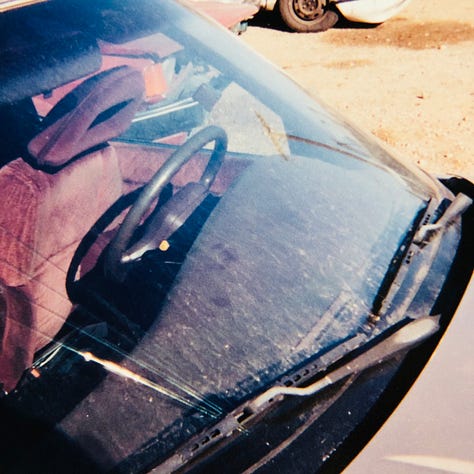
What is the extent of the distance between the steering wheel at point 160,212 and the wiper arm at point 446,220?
2.15 feet

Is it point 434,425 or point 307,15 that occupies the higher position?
point 307,15

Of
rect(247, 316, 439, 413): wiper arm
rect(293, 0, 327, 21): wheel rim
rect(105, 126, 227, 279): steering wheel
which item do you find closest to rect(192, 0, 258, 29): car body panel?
rect(105, 126, 227, 279): steering wheel

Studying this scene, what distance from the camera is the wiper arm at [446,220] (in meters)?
1.48

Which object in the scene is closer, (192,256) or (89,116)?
(192,256)

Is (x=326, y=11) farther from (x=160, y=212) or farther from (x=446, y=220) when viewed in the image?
(x=160, y=212)

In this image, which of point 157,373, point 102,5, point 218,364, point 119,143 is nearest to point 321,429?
point 218,364

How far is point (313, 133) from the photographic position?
1.75 metres

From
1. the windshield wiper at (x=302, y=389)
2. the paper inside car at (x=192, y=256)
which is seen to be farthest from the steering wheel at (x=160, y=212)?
the windshield wiper at (x=302, y=389)

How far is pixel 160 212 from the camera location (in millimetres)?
1508

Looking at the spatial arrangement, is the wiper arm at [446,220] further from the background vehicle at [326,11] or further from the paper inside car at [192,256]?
the background vehicle at [326,11]

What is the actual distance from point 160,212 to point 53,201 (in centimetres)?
31

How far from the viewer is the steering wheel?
1.40m

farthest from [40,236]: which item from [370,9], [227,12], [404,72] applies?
[370,9]

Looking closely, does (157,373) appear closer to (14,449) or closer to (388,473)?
(14,449)
